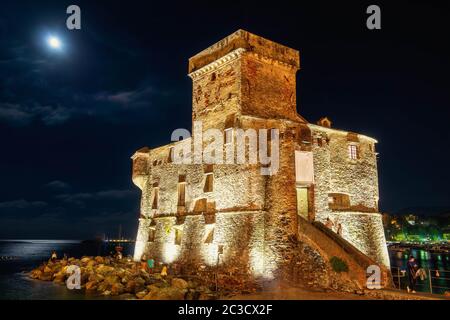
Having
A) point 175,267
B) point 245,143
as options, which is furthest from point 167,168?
point 245,143

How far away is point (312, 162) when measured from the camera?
2488 cm

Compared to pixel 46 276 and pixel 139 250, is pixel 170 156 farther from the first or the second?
pixel 46 276

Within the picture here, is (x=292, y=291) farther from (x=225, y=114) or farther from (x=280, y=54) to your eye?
(x=280, y=54)

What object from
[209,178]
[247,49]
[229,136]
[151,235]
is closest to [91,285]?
[151,235]

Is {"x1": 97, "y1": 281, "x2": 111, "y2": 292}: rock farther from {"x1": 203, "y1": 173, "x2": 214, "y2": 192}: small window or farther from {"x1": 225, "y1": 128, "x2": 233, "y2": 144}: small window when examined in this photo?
{"x1": 225, "y1": 128, "x2": 233, "y2": 144}: small window

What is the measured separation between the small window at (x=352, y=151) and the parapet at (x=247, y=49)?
6917mm

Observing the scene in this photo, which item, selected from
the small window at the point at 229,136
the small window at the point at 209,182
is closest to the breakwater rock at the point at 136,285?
the small window at the point at 209,182

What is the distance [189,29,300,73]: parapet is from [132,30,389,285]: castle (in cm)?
7

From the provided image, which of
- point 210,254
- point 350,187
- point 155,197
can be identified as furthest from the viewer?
point 155,197

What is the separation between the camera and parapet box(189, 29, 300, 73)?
23609 mm

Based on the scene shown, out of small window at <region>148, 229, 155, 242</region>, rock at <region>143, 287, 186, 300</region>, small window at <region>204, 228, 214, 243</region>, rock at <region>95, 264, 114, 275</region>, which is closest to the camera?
rock at <region>143, 287, 186, 300</region>

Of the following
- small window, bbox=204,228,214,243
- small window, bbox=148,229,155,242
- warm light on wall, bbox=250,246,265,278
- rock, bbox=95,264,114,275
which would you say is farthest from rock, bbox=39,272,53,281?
warm light on wall, bbox=250,246,265,278

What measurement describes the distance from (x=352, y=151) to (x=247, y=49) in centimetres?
1068

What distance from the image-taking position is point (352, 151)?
27500mm
